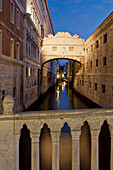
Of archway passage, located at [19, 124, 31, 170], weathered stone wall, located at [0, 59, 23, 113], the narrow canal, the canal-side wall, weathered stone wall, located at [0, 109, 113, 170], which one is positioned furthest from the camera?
the narrow canal

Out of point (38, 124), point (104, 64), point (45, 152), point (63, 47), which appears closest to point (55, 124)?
point (38, 124)

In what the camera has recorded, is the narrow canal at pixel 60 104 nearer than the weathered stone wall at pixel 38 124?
No

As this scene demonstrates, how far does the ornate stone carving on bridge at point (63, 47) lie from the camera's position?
28297 mm

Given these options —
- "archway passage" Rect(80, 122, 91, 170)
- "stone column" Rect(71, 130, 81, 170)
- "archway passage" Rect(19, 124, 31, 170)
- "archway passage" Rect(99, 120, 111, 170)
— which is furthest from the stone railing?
"archway passage" Rect(19, 124, 31, 170)

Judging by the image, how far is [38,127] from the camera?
10.2ft

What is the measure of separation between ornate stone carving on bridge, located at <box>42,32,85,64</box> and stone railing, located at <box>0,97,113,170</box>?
2621 cm

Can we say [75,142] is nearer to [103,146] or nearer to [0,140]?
[0,140]

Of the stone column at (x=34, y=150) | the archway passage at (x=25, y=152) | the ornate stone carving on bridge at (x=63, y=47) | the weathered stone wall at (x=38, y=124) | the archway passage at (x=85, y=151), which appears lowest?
the archway passage at (x=25, y=152)

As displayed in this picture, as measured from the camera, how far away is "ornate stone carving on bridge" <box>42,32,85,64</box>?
28.3 metres

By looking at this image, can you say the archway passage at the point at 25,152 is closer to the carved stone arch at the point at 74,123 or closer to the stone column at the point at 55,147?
the stone column at the point at 55,147

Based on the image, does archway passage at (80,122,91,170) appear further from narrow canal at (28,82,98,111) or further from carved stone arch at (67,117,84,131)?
narrow canal at (28,82,98,111)

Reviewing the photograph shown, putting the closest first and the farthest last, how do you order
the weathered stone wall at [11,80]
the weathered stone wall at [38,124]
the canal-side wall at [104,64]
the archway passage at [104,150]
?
the weathered stone wall at [38,124], the archway passage at [104,150], the weathered stone wall at [11,80], the canal-side wall at [104,64]

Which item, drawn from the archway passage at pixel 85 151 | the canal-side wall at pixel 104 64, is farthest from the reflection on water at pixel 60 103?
the archway passage at pixel 85 151

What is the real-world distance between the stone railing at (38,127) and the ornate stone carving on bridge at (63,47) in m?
26.2
